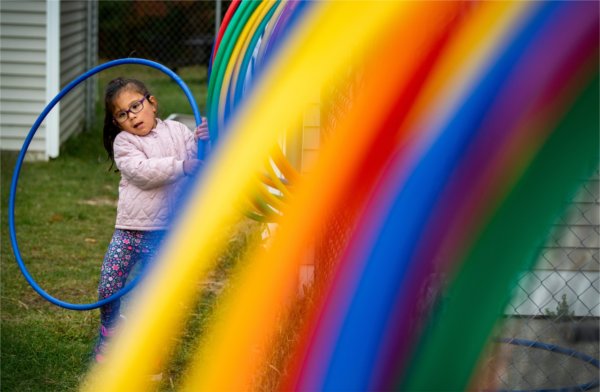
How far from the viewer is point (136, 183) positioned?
4.92 metres

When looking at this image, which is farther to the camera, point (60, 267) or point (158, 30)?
point (158, 30)

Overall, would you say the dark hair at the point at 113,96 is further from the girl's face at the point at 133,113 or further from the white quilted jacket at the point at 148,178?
the white quilted jacket at the point at 148,178

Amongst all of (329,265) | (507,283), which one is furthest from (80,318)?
(507,283)

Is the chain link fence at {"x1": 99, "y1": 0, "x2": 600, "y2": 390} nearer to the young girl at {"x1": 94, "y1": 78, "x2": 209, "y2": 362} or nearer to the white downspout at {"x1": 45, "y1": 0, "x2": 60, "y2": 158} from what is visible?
the young girl at {"x1": 94, "y1": 78, "x2": 209, "y2": 362}

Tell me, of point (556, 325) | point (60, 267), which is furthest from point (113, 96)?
point (556, 325)

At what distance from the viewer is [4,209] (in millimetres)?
9023

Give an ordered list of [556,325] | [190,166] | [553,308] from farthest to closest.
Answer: [553,308] → [556,325] → [190,166]

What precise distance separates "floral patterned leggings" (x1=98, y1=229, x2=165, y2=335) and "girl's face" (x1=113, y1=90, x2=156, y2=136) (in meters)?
0.53

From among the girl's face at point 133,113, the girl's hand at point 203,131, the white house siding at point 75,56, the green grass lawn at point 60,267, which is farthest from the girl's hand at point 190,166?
the white house siding at point 75,56

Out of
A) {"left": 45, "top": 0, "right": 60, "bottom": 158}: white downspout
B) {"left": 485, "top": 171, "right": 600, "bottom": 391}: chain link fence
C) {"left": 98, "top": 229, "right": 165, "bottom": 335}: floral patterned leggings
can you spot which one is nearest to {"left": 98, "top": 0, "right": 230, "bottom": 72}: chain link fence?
{"left": 45, "top": 0, "right": 60, "bottom": 158}: white downspout

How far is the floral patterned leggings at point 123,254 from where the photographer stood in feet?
16.2

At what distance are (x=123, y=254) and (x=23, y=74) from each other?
767 cm

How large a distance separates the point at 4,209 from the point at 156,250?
14.8ft

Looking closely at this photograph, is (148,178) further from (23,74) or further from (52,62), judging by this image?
(23,74)
